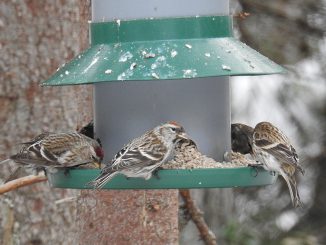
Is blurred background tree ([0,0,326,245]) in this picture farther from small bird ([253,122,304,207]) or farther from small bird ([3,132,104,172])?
small bird ([253,122,304,207])

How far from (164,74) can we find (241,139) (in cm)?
130

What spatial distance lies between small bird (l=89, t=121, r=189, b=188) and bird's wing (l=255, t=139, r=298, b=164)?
1.82ft

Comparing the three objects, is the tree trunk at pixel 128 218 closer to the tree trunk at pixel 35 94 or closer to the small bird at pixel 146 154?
the tree trunk at pixel 35 94

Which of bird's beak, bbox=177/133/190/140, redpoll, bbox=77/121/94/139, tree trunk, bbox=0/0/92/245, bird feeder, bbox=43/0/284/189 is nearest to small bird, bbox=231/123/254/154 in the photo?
bird feeder, bbox=43/0/284/189

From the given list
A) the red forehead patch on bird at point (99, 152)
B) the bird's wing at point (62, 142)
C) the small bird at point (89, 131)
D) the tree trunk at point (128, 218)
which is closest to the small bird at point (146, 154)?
the red forehead patch on bird at point (99, 152)

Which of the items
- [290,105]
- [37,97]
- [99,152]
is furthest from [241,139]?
[290,105]

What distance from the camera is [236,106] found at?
34.3 ft

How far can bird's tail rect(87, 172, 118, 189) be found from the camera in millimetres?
5748

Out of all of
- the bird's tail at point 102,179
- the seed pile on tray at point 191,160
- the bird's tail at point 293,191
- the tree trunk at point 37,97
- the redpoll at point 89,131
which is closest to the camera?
the bird's tail at point 102,179

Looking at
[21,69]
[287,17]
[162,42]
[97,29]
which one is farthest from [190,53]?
[287,17]

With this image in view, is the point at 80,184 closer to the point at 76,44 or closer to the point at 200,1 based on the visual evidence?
the point at 200,1

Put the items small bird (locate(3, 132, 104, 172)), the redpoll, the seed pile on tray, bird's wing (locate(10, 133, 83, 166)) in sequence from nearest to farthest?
the seed pile on tray
small bird (locate(3, 132, 104, 172))
bird's wing (locate(10, 133, 83, 166))
the redpoll

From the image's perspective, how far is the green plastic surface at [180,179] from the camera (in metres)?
5.77

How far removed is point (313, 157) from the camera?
33.3 feet
